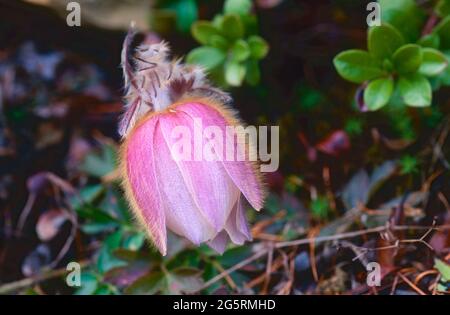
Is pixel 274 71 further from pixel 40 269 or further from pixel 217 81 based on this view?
pixel 40 269

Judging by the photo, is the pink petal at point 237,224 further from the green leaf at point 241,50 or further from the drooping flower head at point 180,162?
the green leaf at point 241,50

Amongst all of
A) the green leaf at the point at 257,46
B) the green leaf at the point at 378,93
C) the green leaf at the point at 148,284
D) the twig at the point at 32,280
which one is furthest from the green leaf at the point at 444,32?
the twig at the point at 32,280

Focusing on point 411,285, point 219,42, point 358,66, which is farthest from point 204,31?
point 411,285

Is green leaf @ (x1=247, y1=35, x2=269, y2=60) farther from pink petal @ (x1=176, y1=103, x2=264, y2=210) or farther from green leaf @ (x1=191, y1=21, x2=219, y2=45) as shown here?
pink petal @ (x1=176, y1=103, x2=264, y2=210)

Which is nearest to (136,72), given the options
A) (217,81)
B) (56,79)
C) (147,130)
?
(147,130)

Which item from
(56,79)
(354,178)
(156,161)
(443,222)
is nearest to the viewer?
(156,161)

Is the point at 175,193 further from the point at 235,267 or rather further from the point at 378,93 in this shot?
the point at 378,93
